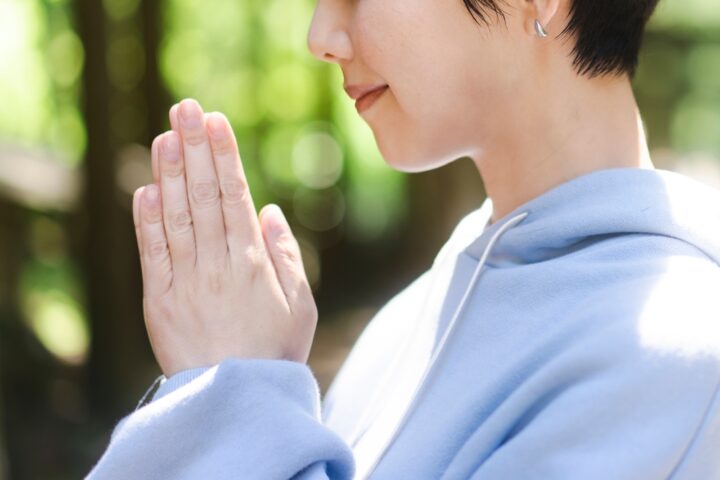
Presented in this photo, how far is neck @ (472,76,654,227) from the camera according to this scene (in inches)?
51.5

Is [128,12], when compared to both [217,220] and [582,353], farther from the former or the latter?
[582,353]

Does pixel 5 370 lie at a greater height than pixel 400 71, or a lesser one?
lesser

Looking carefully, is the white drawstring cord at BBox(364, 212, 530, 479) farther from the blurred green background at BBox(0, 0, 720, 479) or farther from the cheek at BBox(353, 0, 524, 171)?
the blurred green background at BBox(0, 0, 720, 479)

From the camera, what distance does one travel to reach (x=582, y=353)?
1.09 metres

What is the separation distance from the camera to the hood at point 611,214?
1190mm

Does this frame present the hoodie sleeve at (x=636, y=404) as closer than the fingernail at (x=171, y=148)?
Yes

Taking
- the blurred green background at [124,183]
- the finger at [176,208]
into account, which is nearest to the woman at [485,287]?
the finger at [176,208]

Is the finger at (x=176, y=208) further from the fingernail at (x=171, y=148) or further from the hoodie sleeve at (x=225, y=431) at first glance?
the hoodie sleeve at (x=225, y=431)

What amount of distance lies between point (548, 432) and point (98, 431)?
3.55m

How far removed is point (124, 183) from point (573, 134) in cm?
343

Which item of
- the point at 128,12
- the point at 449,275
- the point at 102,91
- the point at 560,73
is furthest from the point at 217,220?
the point at 128,12

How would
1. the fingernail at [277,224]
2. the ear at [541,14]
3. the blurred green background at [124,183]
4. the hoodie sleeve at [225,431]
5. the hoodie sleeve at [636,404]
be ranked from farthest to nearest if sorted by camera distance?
the blurred green background at [124,183] < the fingernail at [277,224] < the ear at [541,14] < the hoodie sleeve at [225,431] < the hoodie sleeve at [636,404]

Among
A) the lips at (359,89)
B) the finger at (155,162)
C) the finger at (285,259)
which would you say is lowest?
the finger at (285,259)

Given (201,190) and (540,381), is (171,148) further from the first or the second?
(540,381)
